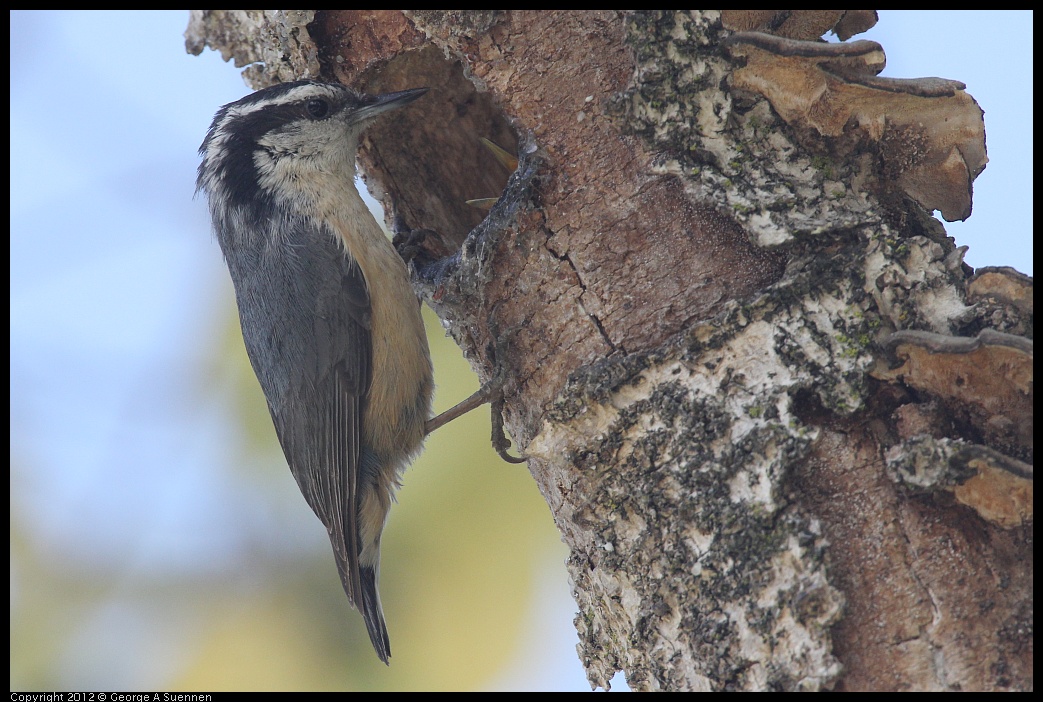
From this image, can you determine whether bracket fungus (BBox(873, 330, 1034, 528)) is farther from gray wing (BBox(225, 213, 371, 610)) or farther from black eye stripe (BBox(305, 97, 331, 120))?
black eye stripe (BBox(305, 97, 331, 120))

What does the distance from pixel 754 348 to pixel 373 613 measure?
6.17ft

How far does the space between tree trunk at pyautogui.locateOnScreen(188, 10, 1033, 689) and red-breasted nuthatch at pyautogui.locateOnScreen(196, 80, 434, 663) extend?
0.61 meters

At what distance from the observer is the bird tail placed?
305 centimetres

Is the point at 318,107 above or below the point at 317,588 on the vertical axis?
above

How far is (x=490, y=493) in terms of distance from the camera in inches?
138

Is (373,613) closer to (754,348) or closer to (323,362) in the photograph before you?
(323,362)

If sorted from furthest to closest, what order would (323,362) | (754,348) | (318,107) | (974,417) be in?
(323,362) → (318,107) → (754,348) → (974,417)

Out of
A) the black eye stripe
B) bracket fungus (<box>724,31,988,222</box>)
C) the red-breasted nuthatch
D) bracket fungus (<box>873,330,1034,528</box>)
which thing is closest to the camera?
bracket fungus (<box>873,330,1034,528</box>)

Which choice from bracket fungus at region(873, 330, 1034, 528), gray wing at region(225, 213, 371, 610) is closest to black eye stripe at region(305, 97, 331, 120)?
gray wing at region(225, 213, 371, 610)

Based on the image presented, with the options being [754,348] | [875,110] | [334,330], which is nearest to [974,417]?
[754,348]

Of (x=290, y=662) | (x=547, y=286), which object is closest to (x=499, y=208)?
(x=547, y=286)

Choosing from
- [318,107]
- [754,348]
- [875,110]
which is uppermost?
[318,107]

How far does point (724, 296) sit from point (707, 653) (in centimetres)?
76

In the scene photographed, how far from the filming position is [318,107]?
2.97 meters
